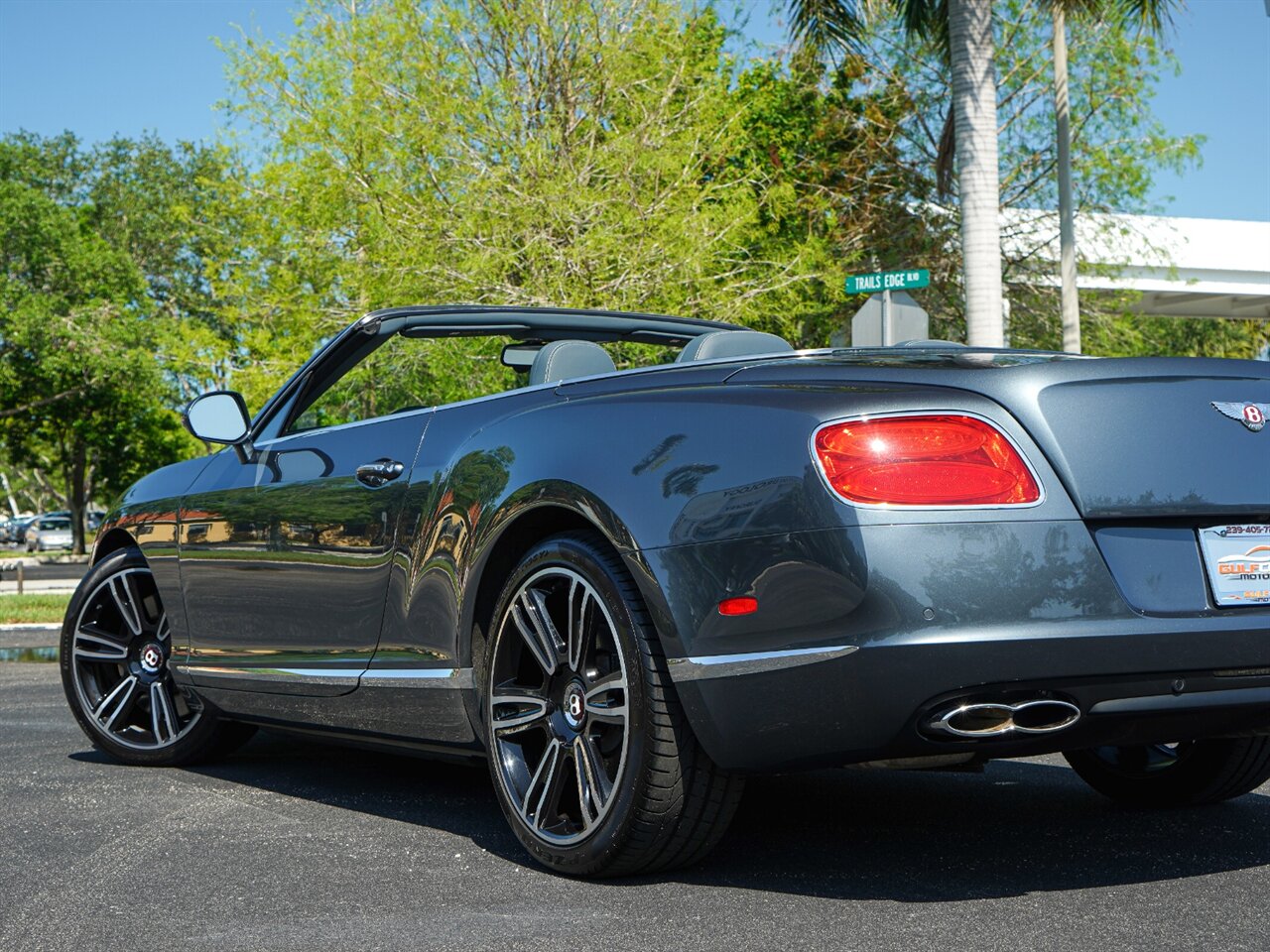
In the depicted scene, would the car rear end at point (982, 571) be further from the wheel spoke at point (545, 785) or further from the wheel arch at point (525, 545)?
the wheel spoke at point (545, 785)

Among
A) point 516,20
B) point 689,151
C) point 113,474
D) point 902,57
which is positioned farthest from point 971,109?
point 113,474

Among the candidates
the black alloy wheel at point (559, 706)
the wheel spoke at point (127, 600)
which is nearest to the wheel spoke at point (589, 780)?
the black alloy wheel at point (559, 706)

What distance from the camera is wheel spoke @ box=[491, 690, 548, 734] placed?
395cm

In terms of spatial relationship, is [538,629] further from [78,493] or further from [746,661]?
[78,493]

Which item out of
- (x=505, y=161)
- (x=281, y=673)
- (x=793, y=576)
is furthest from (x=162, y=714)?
(x=505, y=161)

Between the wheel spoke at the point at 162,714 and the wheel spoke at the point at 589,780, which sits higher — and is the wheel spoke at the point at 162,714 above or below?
below

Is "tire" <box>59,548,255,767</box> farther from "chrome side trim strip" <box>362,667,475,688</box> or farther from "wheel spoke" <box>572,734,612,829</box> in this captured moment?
"wheel spoke" <box>572,734,612,829</box>

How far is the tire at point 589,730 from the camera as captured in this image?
11.6 ft

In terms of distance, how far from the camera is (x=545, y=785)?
390 cm

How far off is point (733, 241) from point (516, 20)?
3.22 meters

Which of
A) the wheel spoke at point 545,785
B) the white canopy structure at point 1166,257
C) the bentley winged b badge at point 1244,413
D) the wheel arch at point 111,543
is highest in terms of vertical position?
the white canopy structure at point 1166,257

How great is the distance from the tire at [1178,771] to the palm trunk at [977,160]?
966 cm

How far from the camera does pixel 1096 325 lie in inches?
953

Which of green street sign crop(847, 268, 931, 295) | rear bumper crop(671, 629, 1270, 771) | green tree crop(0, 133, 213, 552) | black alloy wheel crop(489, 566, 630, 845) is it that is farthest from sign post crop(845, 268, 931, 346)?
green tree crop(0, 133, 213, 552)
